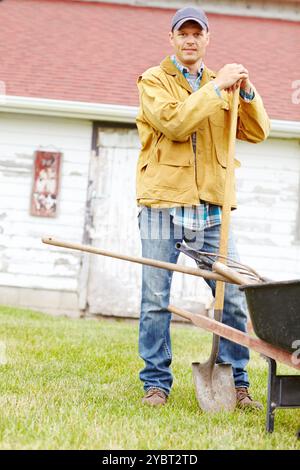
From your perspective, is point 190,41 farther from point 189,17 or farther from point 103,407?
point 103,407

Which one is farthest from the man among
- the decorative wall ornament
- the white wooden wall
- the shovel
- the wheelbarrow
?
the decorative wall ornament

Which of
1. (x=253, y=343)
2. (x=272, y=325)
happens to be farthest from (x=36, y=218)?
(x=272, y=325)

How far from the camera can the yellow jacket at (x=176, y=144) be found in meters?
4.02

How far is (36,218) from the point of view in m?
9.62

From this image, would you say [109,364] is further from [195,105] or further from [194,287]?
[194,287]

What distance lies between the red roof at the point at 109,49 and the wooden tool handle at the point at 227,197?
5516mm

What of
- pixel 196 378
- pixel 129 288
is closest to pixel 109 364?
pixel 196 378

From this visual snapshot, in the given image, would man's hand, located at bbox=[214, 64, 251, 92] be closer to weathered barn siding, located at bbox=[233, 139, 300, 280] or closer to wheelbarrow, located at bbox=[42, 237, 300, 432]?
wheelbarrow, located at bbox=[42, 237, 300, 432]

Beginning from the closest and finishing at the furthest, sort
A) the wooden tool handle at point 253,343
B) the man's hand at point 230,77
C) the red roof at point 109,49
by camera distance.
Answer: the wooden tool handle at point 253,343
the man's hand at point 230,77
the red roof at point 109,49

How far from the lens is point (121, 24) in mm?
11250

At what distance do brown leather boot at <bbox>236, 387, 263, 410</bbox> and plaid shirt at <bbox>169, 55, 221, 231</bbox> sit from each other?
0.88 m

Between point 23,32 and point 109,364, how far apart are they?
6519 mm

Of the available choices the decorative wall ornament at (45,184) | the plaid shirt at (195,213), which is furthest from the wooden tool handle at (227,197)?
the decorative wall ornament at (45,184)

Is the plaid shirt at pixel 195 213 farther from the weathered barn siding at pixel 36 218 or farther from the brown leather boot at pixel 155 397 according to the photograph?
the weathered barn siding at pixel 36 218
